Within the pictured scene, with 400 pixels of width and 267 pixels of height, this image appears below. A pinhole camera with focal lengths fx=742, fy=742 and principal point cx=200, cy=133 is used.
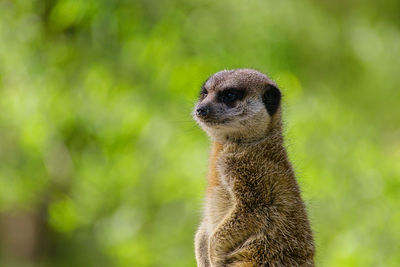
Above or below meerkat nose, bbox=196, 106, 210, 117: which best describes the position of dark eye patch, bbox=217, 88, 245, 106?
above

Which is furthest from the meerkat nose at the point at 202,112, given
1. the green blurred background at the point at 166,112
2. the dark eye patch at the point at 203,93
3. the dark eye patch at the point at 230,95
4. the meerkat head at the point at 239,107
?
the green blurred background at the point at 166,112

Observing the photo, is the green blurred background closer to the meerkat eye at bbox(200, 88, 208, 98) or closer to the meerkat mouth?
A: the meerkat eye at bbox(200, 88, 208, 98)

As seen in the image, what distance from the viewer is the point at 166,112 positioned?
25.1 feet

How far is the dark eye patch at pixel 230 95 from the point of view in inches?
151

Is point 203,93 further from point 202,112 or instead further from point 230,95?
point 202,112

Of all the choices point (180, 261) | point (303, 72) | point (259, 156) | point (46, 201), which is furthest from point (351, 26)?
point (259, 156)

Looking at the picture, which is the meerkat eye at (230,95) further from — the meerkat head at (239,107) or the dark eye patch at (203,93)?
the dark eye patch at (203,93)

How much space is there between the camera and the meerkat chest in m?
3.47

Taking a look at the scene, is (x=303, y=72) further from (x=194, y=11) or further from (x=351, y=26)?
(x=194, y=11)

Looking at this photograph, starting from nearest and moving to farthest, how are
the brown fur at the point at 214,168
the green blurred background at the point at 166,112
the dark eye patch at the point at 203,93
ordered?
the brown fur at the point at 214,168, the dark eye patch at the point at 203,93, the green blurred background at the point at 166,112

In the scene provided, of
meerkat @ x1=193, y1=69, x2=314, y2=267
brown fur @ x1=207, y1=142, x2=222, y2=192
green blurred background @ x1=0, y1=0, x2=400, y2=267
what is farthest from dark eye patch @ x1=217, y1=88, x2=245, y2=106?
green blurred background @ x1=0, y1=0, x2=400, y2=267

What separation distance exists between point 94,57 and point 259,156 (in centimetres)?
490

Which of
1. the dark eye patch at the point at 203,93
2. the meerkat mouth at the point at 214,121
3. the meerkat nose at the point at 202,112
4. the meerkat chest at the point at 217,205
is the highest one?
the dark eye patch at the point at 203,93

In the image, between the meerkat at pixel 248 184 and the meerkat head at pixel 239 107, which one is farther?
the meerkat head at pixel 239 107
